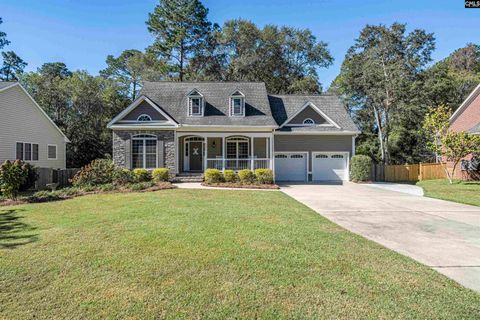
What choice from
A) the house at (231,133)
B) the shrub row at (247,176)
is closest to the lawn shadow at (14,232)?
the house at (231,133)

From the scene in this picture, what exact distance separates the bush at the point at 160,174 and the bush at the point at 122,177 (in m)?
1.34

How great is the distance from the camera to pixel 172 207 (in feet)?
28.1

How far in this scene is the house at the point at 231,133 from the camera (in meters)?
17.1

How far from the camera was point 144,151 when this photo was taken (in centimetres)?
1711

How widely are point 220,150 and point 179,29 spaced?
59.0ft

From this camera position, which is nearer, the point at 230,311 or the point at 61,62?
the point at 230,311

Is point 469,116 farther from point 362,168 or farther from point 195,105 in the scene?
point 195,105

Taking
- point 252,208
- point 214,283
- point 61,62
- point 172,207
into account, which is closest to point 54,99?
point 61,62

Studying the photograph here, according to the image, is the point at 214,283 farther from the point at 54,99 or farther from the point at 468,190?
the point at 54,99

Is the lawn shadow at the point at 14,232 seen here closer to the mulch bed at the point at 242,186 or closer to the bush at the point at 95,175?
the bush at the point at 95,175

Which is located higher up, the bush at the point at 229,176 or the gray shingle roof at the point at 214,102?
the gray shingle roof at the point at 214,102

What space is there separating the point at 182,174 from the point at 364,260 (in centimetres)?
1458

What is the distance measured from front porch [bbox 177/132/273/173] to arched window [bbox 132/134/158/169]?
1668 mm

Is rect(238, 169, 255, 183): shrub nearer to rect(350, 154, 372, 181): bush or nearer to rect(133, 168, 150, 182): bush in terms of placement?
rect(133, 168, 150, 182): bush
